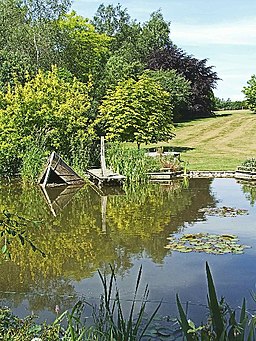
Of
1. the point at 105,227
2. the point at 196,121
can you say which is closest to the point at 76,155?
the point at 105,227

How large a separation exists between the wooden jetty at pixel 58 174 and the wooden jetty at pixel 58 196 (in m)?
0.34

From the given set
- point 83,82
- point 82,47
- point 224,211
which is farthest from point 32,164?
point 82,47

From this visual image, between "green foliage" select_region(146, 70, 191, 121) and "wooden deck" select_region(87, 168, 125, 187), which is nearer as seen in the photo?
"wooden deck" select_region(87, 168, 125, 187)

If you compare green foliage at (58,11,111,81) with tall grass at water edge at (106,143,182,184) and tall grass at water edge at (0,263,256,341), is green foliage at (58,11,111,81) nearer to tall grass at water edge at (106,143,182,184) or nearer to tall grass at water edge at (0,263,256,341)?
tall grass at water edge at (106,143,182,184)

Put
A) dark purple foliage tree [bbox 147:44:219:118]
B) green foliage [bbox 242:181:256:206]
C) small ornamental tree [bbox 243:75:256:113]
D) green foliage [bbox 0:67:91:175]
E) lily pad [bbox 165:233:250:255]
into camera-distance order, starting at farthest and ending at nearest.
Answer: small ornamental tree [bbox 243:75:256:113] → dark purple foliage tree [bbox 147:44:219:118] → green foliage [bbox 0:67:91:175] → green foliage [bbox 242:181:256:206] → lily pad [bbox 165:233:250:255]

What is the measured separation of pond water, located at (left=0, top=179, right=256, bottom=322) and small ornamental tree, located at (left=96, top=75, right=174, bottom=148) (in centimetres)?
646

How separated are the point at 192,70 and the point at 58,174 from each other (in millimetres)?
19749

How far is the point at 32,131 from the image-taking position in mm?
16047

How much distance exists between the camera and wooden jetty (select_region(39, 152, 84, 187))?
13781 mm

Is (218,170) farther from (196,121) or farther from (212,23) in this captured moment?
(196,121)

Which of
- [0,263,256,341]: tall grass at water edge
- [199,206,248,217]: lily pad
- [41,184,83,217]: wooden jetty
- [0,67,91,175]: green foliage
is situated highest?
[0,67,91,175]: green foliage

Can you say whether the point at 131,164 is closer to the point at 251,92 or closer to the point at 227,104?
the point at 251,92

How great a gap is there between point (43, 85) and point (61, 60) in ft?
39.9

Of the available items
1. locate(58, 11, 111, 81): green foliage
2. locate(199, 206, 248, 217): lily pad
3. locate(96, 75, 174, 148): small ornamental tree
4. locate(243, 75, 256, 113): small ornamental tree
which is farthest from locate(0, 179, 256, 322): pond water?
locate(243, 75, 256, 113): small ornamental tree
